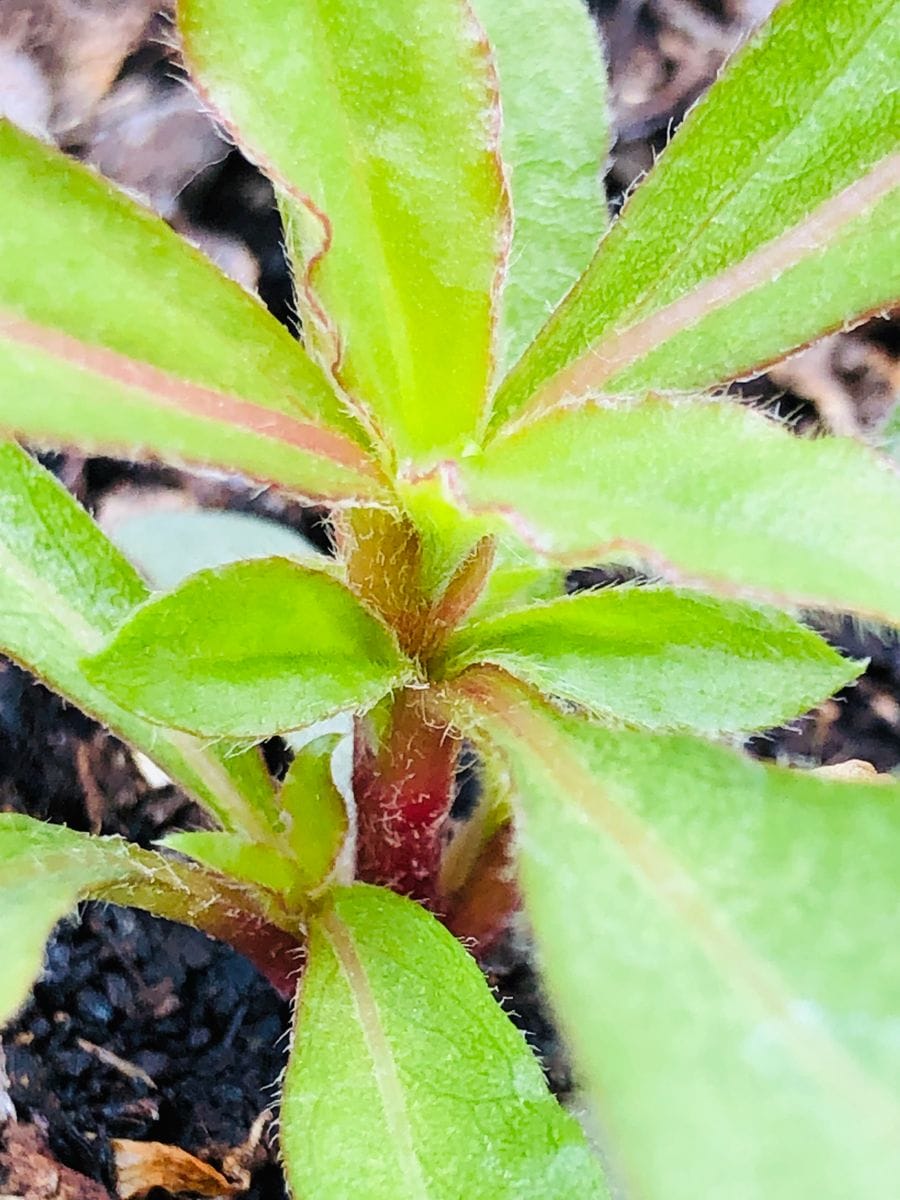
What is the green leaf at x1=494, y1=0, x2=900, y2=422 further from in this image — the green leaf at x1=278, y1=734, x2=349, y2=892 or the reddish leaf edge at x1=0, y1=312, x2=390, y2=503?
the green leaf at x1=278, y1=734, x2=349, y2=892

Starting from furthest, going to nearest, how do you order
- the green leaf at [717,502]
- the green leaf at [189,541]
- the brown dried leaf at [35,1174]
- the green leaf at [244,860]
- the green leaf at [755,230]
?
the green leaf at [189,541] < the brown dried leaf at [35,1174] < the green leaf at [244,860] < the green leaf at [755,230] < the green leaf at [717,502]

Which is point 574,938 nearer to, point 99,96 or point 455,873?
point 455,873

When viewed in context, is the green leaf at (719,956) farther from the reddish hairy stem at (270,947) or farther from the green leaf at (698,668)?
the reddish hairy stem at (270,947)

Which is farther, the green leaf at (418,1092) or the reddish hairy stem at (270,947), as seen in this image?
the reddish hairy stem at (270,947)

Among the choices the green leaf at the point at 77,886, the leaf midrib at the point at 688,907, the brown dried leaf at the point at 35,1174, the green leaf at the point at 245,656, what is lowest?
the brown dried leaf at the point at 35,1174

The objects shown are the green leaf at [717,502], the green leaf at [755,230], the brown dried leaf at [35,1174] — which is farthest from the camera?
the brown dried leaf at [35,1174]

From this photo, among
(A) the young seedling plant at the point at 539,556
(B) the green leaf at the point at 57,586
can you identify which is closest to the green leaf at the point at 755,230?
(A) the young seedling plant at the point at 539,556

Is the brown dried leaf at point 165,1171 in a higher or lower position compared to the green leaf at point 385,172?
lower

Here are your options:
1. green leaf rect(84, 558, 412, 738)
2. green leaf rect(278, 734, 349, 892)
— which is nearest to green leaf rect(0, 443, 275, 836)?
green leaf rect(278, 734, 349, 892)
